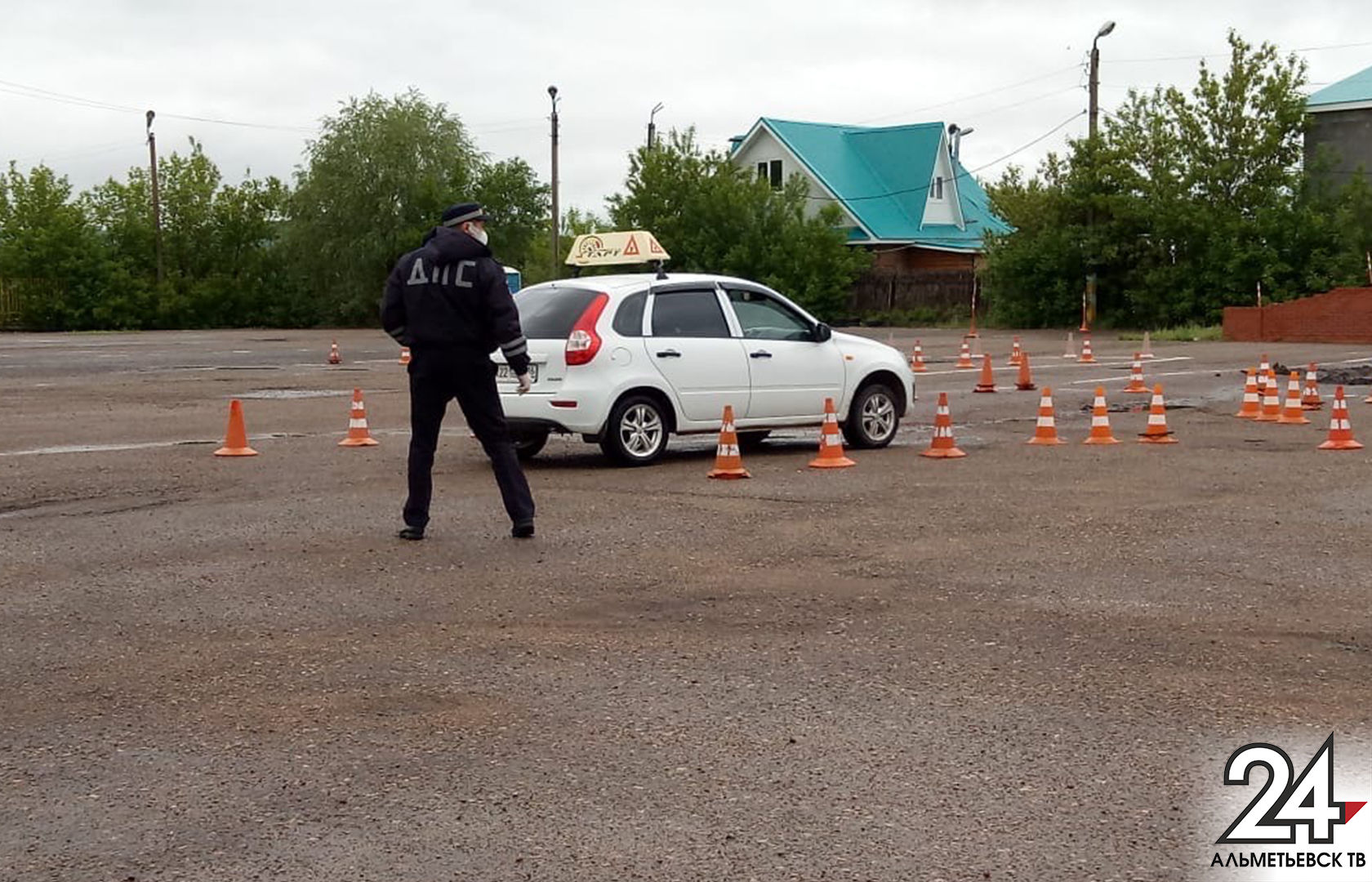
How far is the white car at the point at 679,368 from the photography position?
14.1 metres

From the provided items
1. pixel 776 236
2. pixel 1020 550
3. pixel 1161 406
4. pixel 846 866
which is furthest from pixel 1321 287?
pixel 846 866

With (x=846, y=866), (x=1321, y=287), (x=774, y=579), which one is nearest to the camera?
(x=846, y=866)

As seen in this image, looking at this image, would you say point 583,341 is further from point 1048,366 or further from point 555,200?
point 555,200

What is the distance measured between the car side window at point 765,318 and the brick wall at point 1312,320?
2644 cm

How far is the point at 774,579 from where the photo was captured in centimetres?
895

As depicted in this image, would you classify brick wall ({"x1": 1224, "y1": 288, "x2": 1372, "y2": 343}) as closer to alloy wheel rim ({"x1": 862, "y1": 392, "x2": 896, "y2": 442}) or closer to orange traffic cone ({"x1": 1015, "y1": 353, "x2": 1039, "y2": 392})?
orange traffic cone ({"x1": 1015, "y1": 353, "x2": 1039, "y2": 392})

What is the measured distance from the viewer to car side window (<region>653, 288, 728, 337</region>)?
14.7 m

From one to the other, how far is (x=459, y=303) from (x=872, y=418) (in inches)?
259

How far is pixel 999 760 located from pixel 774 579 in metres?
3.40

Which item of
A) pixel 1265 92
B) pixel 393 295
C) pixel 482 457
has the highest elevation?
pixel 1265 92

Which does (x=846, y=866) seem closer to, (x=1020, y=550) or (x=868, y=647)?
(x=868, y=647)

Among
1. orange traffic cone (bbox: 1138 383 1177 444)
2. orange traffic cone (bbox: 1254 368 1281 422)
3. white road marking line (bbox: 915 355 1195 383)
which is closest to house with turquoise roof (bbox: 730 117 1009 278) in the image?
white road marking line (bbox: 915 355 1195 383)

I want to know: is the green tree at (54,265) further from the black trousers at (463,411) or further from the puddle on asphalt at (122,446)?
the black trousers at (463,411)

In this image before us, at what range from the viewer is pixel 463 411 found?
10172 millimetres
